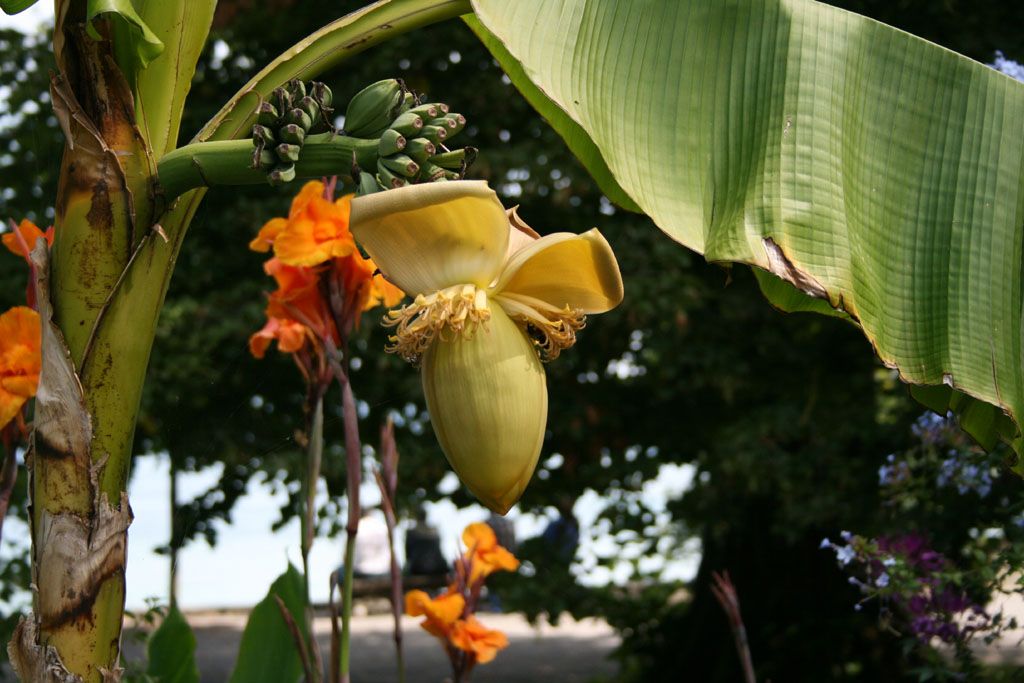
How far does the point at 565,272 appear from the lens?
1.43 m

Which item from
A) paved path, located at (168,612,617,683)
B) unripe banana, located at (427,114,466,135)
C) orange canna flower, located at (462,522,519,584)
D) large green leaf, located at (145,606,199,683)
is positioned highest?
unripe banana, located at (427,114,466,135)

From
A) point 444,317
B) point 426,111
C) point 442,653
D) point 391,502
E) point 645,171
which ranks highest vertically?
point 426,111

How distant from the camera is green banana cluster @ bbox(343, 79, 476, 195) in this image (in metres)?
1.46

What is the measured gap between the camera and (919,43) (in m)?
1.68

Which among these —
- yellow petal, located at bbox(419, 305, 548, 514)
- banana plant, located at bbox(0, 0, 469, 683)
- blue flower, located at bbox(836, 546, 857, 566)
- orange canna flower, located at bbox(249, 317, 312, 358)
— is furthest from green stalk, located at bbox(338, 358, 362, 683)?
blue flower, located at bbox(836, 546, 857, 566)

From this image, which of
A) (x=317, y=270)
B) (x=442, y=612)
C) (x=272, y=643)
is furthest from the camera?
(x=272, y=643)

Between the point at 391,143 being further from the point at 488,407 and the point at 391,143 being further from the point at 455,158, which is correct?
the point at 488,407

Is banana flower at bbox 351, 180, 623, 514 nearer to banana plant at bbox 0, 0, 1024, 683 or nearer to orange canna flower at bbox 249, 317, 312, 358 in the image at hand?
banana plant at bbox 0, 0, 1024, 683

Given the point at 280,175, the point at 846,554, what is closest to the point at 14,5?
the point at 280,175

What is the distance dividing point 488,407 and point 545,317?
0.18 m

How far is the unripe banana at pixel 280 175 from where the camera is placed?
1.48 m

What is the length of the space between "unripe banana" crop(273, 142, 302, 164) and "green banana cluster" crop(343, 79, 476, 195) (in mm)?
89

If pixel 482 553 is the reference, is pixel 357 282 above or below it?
above

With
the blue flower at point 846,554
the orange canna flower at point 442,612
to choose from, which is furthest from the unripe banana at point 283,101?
the blue flower at point 846,554
